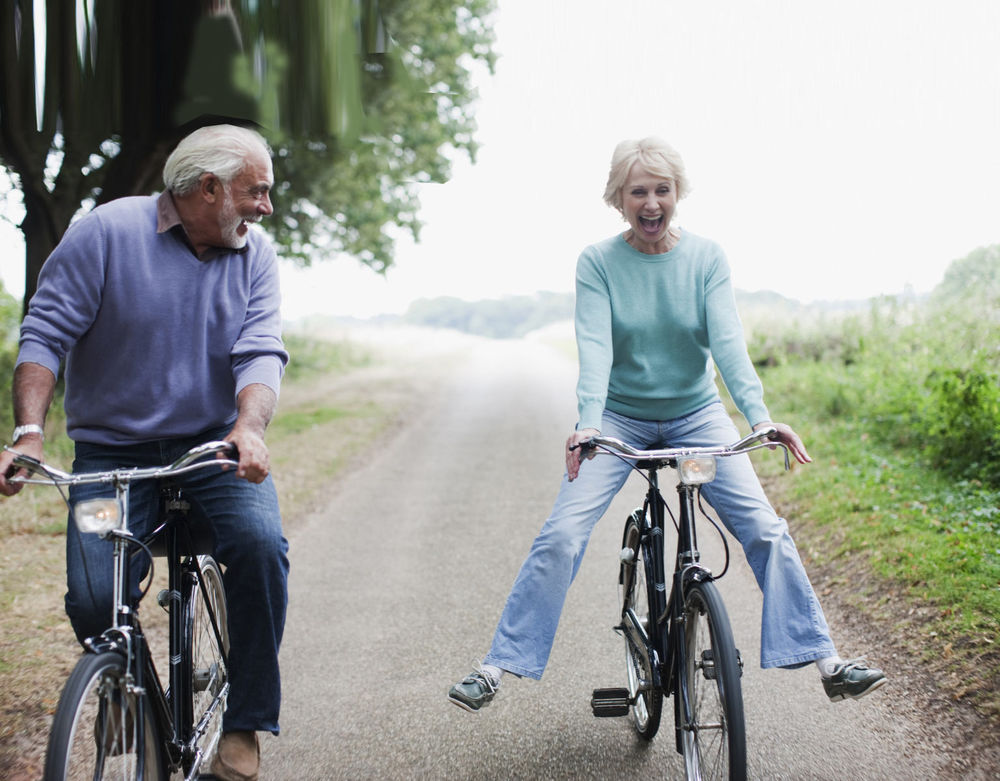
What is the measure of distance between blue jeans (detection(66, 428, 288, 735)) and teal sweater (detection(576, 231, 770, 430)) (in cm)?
119

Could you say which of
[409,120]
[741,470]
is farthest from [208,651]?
[409,120]

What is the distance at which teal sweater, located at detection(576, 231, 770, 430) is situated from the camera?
3.14 m

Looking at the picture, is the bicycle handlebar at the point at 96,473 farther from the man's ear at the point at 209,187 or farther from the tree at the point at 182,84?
the tree at the point at 182,84

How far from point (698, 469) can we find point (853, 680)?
0.77 metres

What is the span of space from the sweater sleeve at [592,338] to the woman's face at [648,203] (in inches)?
8.4

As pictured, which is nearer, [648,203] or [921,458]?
[648,203]

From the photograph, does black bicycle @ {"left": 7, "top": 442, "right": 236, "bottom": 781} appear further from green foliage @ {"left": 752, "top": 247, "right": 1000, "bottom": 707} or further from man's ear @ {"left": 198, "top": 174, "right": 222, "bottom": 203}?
green foliage @ {"left": 752, "top": 247, "right": 1000, "bottom": 707}

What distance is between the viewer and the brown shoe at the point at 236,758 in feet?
9.39

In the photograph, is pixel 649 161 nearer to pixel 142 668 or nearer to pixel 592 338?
pixel 592 338

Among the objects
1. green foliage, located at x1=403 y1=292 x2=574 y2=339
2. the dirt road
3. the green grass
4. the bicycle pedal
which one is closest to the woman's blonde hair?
the bicycle pedal

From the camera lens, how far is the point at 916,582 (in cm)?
467

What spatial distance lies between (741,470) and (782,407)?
797 centimetres

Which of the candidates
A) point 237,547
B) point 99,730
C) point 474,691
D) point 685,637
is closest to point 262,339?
point 237,547

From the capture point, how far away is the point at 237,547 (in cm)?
277
